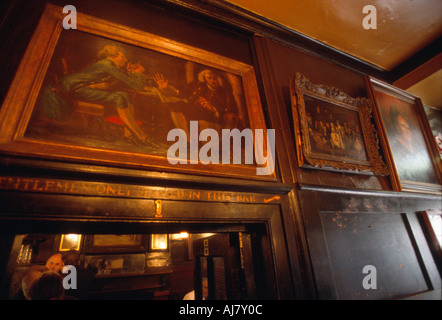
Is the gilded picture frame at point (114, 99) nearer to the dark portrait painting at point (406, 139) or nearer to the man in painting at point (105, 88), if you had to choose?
the man in painting at point (105, 88)

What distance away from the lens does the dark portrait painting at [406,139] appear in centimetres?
345

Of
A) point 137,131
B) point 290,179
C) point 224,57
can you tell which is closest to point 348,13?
point 224,57

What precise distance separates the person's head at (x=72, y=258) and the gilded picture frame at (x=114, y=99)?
518cm

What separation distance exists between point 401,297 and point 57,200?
3355 millimetres

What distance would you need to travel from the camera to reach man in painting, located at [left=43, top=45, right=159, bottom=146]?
5.90ft

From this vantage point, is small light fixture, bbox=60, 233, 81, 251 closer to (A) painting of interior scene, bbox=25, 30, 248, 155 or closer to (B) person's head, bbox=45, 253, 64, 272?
(B) person's head, bbox=45, 253, 64, 272

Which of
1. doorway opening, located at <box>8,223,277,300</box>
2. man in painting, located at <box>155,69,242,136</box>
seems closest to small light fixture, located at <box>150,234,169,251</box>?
doorway opening, located at <box>8,223,277,300</box>

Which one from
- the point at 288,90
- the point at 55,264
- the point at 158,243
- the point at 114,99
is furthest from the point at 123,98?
the point at 158,243

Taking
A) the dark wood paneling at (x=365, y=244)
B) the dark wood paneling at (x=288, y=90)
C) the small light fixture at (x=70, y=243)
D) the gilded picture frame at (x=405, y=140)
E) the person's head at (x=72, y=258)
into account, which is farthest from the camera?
the small light fixture at (x=70, y=243)

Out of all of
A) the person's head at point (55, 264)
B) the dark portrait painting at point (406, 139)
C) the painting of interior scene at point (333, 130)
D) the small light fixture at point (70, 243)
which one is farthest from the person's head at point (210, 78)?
the small light fixture at point (70, 243)

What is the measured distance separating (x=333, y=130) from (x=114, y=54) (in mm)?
2705

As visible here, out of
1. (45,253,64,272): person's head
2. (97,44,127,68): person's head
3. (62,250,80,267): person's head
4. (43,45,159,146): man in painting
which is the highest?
(97,44,127,68): person's head

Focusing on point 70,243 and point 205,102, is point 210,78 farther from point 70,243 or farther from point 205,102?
point 70,243
